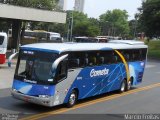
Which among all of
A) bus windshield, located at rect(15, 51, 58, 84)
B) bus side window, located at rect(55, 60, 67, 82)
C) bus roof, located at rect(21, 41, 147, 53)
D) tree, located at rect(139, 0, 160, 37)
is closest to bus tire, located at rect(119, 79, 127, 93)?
bus roof, located at rect(21, 41, 147, 53)

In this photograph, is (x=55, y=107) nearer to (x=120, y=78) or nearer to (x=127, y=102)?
(x=127, y=102)

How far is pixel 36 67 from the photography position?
16250mm

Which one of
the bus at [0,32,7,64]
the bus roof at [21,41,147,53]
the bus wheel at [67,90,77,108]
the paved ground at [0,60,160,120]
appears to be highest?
the bus roof at [21,41,147,53]

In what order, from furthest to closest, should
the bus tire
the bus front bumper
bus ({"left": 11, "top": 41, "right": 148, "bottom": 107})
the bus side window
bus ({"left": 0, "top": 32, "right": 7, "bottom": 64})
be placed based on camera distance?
bus ({"left": 0, "top": 32, "right": 7, "bottom": 64}), the bus tire, the bus side window, bus ({"left": 11, "top": 41, "right": 148, "bottom": 107}), the bus front bumper

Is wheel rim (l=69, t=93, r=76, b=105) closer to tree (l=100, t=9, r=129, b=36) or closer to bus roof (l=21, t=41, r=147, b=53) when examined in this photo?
bus roof (l=21, t=41, r=147, b=53)

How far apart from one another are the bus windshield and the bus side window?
297 mm

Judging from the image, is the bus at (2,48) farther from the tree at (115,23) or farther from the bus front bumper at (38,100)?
the tree at (115,23)

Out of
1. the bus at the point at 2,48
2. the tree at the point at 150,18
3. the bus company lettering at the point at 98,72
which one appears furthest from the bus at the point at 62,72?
the tree at the point at 150,18

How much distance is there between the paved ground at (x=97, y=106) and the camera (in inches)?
615

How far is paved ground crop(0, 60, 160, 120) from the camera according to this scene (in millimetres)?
15625

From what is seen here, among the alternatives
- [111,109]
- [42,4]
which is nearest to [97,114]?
[111,109]

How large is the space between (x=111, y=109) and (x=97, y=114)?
1.55 m

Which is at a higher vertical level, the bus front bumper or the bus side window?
the bus side window

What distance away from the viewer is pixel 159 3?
62250mm
